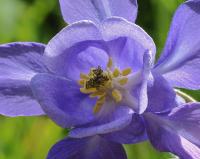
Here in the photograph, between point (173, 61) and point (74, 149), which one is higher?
point (173, 61)

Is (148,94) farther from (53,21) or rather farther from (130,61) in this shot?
(53,21)

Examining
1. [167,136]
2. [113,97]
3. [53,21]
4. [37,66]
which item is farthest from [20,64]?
[53,21]

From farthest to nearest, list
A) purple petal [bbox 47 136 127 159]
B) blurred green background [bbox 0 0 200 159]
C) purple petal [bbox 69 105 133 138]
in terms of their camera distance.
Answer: blurred green background [bbox 0 0 200 159]
purple petal [bbox 47 136 127 159]
purple petal [bbox 69 105 133 138]

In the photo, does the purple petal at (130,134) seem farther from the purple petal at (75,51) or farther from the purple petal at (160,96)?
the purple petal at (75,51)

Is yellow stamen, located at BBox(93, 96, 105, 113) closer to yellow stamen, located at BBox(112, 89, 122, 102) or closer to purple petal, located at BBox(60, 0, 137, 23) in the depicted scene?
yellow stamen, located at BBox(112, 89, 122, 102)

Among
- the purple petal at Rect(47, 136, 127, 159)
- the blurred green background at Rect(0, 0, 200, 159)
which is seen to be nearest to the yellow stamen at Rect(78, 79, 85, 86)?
the purple petal at Rect(47, 136, 127, 159)

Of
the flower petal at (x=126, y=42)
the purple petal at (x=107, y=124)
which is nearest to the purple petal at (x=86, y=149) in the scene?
the purple petal at (x=107, y=124)
